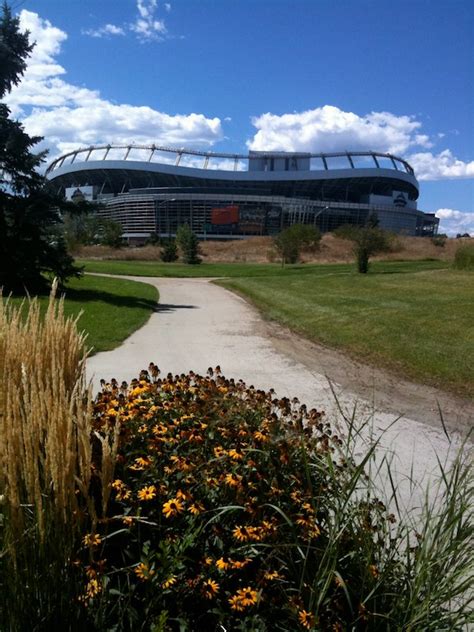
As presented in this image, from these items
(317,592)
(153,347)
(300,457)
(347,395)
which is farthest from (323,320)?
(317,592)

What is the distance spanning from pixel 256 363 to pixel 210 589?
7067 millimetres

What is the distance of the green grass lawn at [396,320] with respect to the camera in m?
8.80

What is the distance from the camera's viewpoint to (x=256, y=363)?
916 centimetres

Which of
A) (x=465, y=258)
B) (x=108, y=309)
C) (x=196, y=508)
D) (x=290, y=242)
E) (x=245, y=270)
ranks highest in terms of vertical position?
(x=290, y=242)

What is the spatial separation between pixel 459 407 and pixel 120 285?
1872 centimetres

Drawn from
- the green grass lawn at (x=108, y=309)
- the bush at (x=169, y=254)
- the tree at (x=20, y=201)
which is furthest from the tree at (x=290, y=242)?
the tree at (x=20, y=201)

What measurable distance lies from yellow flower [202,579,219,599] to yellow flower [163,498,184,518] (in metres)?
0.31

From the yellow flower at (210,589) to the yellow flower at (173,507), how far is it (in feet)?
1.02

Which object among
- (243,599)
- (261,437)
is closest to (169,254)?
(261,437)

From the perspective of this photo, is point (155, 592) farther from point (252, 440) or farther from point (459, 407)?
point (459, 407)

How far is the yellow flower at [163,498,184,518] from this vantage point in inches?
87.9

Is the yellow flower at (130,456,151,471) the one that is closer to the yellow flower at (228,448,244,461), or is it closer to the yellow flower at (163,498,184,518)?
the yellow flower at (163,498,184,518)

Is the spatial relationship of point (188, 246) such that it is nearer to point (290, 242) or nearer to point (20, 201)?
point (290, 242)

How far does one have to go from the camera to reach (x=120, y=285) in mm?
23406
